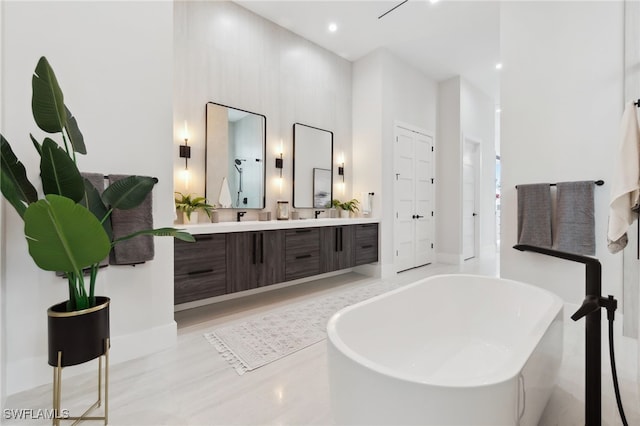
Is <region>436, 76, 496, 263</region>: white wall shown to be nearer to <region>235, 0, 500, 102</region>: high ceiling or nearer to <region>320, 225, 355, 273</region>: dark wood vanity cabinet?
<region>235, 0, 500, 102</region>: high ceiling

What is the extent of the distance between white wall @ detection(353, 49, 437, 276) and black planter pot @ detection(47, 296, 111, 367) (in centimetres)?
349

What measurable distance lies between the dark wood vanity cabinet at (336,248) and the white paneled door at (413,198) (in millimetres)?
993

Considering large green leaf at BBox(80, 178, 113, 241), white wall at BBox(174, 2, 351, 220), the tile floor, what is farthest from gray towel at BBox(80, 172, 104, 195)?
the tile floor

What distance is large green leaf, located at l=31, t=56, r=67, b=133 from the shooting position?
4.09 ft

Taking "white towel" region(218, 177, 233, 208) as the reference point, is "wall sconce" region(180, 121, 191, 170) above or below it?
above

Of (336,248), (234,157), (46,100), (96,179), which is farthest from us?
(336,248)

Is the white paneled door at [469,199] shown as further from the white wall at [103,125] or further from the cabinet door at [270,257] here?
the white wall at [103,125]

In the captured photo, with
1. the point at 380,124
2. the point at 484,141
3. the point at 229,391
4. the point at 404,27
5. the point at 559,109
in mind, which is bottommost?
the point at 229,391

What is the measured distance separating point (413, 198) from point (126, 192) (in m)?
4.24

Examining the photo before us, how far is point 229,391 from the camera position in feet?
5.38

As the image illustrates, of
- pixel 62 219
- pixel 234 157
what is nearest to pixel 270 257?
pixel 234 157

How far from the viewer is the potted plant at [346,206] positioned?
429 cm

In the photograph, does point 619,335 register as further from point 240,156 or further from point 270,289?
point 240,156

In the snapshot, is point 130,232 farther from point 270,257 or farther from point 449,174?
point 449,174
